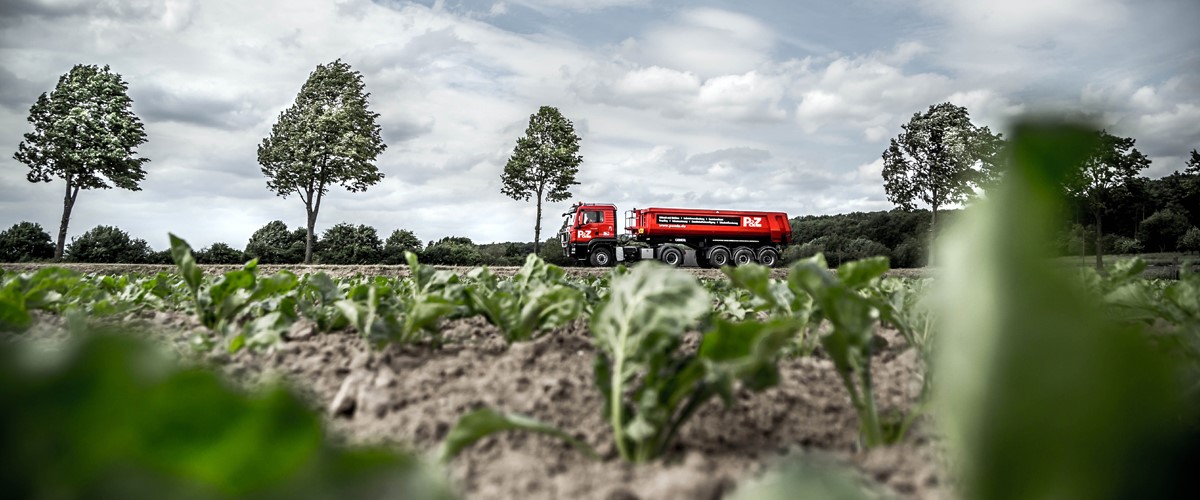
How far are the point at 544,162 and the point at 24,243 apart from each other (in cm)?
2202

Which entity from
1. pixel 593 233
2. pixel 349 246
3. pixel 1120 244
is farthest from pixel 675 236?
pixel 1120 244

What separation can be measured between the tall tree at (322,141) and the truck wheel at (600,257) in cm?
1237

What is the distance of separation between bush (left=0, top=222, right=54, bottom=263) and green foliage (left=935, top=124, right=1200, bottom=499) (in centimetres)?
3452

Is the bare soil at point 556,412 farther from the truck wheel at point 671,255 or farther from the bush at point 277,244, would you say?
the bush at point 277,244

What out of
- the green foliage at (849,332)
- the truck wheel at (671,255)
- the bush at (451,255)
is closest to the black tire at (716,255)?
the truck wheel at (671,255)

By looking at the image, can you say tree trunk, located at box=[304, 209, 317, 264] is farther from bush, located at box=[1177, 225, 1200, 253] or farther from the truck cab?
bush, located at box=[1177, 225, 1200, 253]

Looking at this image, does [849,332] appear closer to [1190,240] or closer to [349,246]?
[1190,240]

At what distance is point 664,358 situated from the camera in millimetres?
1365

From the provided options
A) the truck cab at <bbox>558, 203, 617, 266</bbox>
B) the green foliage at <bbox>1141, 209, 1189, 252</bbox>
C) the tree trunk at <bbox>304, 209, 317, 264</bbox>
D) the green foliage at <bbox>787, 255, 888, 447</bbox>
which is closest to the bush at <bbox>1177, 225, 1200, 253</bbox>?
the green foliage at <bbox>1141, 209, 1189, 252</bbox>

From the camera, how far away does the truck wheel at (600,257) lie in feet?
88.7

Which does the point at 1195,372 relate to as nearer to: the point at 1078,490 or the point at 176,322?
the point at 1078,490

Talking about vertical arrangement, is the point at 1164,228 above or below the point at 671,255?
above

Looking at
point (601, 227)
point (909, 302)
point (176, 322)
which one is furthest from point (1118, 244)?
point (176, 322)

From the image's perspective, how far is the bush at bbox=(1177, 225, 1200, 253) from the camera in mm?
23505
